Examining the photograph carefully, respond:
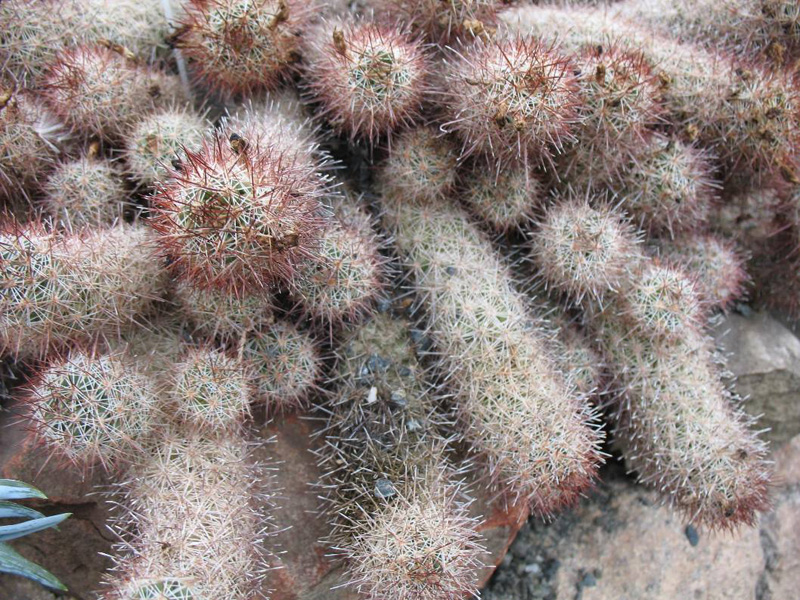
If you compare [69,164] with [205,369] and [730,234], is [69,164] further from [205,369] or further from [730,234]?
[730,234]

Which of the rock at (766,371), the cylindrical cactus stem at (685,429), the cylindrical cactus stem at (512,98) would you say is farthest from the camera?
the rock at (766,371)

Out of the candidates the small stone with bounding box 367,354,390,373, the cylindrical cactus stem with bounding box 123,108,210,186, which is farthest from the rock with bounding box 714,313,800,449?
the cylindrical cactus stem with bounding box 123,108,210,186

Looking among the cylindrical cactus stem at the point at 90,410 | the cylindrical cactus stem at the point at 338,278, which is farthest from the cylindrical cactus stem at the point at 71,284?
the cylindrical cactus stem at the point at 338,278

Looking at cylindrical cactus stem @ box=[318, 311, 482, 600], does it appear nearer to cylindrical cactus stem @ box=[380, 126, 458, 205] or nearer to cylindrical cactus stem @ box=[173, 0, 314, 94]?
cylindrical cactus stem @ box=[380, 126, 458, 205]

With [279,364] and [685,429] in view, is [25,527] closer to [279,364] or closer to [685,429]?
[279,364]

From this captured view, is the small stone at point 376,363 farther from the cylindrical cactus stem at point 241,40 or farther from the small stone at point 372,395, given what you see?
the cylindrical cactus stem at point 241,40

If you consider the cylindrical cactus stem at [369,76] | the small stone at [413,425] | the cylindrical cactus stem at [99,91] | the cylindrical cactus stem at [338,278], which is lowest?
the small stone at [413,425]
